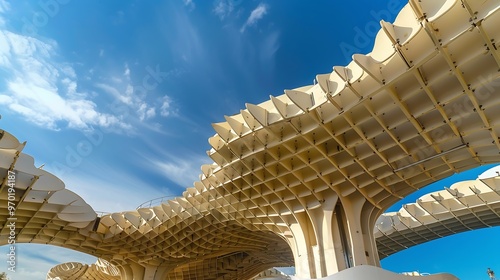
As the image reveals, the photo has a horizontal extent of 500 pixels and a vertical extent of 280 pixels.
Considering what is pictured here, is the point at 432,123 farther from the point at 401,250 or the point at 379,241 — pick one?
the point at 401,250

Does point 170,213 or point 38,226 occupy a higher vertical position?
point 170,213

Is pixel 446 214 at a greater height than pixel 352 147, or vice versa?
pixel 446 214

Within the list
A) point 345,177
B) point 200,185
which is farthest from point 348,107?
point 200,185

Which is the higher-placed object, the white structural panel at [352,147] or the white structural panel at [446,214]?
the white structural panel at [446,214]

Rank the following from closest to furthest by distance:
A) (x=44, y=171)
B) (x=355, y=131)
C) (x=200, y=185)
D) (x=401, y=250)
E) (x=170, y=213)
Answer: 1. (x=355, y=131)
2. (x=44, y=171)
3. (x=200, y=185)
4. (x=170, y=213)
5. (x=401, y=250)

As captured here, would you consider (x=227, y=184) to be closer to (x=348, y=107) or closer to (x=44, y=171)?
(x=348, y=107)

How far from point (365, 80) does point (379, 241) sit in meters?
32.7

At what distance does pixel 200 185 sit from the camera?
27297 mm

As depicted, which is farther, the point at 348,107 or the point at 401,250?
the point at 401,250

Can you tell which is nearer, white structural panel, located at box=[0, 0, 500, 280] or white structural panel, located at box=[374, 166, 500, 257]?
white structural panel, located at box=[0, 0, 500, 280]

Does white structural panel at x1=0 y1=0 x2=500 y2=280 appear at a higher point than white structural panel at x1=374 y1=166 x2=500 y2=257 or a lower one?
lower

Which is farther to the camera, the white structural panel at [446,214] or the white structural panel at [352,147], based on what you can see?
the white structural panel at [446,214]

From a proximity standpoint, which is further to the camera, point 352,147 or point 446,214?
point 446,214

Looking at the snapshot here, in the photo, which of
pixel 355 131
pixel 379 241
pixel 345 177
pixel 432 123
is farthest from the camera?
pixel 379 241
